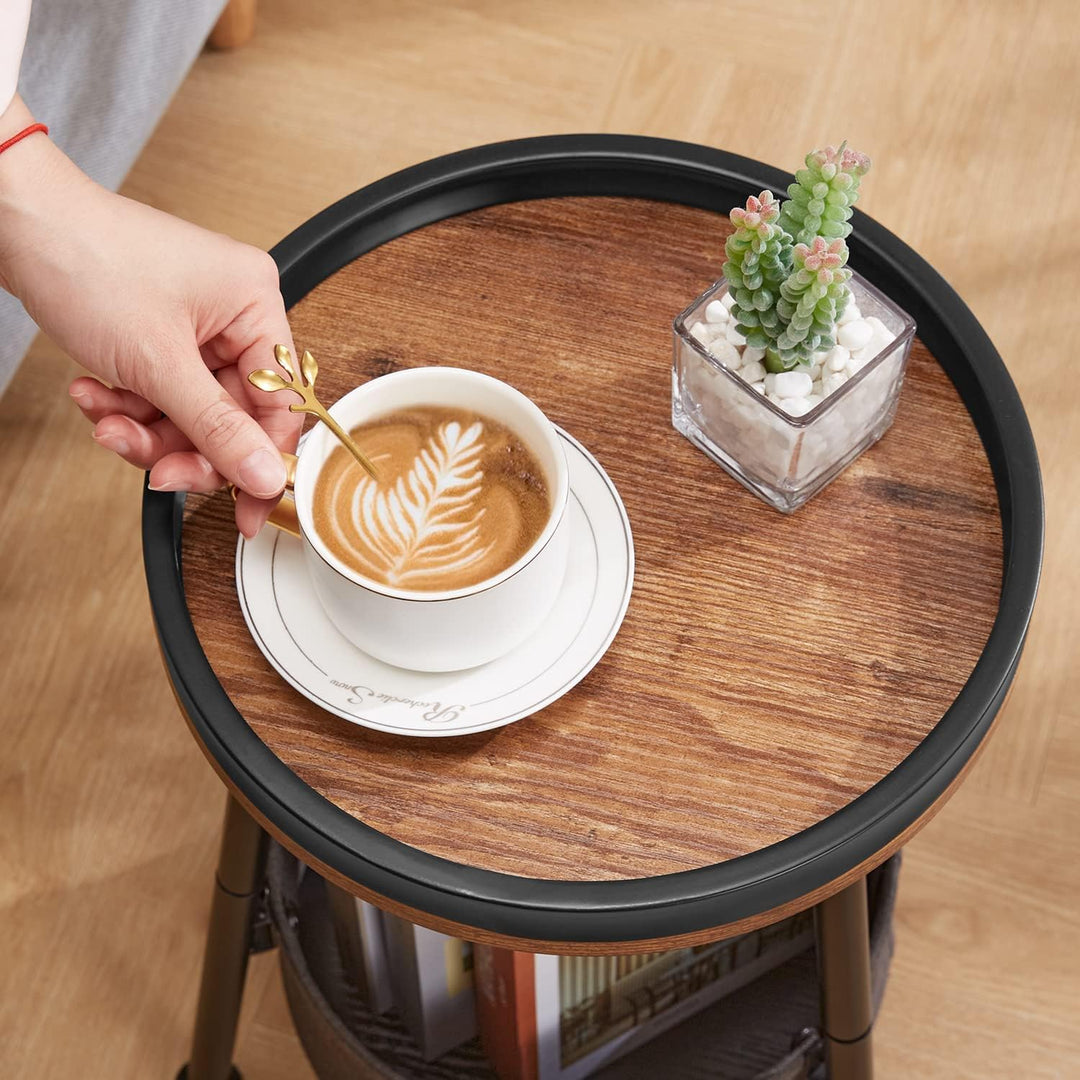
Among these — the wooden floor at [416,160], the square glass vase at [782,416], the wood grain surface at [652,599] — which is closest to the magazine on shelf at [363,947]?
the wooden floor at [416,160]

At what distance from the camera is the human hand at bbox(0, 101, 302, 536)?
0.81m

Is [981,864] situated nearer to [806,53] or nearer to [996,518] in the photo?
[996,518]

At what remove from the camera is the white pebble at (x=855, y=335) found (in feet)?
2.52

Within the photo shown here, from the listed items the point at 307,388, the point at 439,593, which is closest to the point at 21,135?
the point at 307,388

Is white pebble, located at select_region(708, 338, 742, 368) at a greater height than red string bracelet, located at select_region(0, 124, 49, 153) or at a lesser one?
lesser

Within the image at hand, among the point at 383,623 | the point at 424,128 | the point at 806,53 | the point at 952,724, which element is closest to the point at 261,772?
the point at 383,623

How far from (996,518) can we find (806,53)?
117cm

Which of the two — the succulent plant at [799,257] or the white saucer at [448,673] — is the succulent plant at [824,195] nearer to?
the succulent plant at [799,257]

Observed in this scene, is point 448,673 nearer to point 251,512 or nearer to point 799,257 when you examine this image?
point 251,512

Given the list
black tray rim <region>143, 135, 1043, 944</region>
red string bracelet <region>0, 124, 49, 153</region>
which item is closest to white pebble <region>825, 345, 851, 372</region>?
black tray rim <region>143, 135, 1043, 944</region>

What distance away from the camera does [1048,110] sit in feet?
5.68

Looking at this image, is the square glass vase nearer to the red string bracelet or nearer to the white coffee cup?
the white coffee cup

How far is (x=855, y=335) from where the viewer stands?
77cm

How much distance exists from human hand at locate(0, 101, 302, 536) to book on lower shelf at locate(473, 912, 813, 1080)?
0.42 m
